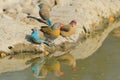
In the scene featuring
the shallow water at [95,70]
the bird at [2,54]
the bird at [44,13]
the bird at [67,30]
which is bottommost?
the shallow water at [95,70]

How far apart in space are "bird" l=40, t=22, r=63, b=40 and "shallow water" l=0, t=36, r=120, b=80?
143 centimetres

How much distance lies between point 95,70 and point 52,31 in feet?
8.79

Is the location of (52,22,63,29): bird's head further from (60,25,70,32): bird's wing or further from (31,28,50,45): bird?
(31,28,50,45): bird

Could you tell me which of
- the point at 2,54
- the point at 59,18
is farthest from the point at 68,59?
the point at 59,18

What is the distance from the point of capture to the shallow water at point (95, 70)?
1362 centimetres

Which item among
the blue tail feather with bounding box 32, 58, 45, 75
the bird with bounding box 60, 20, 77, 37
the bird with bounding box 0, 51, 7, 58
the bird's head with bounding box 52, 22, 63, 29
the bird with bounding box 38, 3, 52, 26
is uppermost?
the bird with bounding box 38, 3, 52, 26

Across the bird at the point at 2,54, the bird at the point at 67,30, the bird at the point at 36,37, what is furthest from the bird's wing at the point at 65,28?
the bird at the point at 2,54

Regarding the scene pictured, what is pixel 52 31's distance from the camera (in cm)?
1636

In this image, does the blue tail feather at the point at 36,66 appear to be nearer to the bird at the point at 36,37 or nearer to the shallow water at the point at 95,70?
the shallow water at the point at 95,70

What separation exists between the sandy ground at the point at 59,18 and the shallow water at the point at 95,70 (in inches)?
18.8

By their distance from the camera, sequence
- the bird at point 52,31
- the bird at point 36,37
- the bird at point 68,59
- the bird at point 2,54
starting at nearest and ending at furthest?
the bird at point 68,59, the bird at point 2,54, the bird at point 36,37, the bird at point 52,31

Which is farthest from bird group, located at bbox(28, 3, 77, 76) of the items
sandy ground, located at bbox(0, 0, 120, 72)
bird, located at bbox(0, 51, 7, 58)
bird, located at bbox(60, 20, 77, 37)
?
bird, located at bbox(0, 51, 7, 58)

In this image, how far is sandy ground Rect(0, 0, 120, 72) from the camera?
643 inches

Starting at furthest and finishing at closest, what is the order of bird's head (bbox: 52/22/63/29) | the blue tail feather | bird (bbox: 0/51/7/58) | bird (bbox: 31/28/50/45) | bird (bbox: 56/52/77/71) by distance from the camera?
bird's head (bbox: 52/22/63/29) < bird (bbox: 31/28/50/45) < bird (bbox: 0/51/7/58) < bird (bbox: 56/52/77/71) < the blue tail feather
